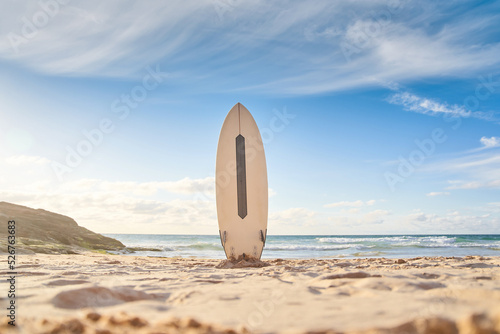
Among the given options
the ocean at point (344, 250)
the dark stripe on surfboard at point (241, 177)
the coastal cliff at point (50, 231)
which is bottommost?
the ocean at point (344, 250)

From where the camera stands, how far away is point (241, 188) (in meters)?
6.10

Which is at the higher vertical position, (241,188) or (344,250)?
(241,188)

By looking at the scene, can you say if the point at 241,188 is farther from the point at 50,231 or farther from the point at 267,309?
the point at 50,231

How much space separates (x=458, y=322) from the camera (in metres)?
1.23

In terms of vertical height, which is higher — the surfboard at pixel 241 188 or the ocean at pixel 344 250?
the surfboard at pixel 241 188

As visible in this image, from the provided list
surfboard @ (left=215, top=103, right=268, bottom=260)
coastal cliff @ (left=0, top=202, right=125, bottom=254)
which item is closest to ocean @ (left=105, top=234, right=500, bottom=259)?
coastal cliff @ (left=0, top=202, right=125, bottom=254)

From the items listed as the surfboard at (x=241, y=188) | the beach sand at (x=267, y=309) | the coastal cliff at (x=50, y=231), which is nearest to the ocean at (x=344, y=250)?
the coastal cliff at (x=50, y=231)

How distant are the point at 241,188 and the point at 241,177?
21 centimetres

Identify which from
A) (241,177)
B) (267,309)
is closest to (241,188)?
(241,177)

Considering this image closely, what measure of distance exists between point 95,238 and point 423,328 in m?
12.2

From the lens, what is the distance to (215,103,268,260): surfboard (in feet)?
19.4

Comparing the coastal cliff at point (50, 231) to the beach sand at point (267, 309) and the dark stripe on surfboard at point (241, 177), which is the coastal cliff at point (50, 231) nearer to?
the dark stripe on surfboard at point (241, 177)

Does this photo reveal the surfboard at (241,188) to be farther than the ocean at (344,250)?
No

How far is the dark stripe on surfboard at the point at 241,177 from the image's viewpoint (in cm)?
605
